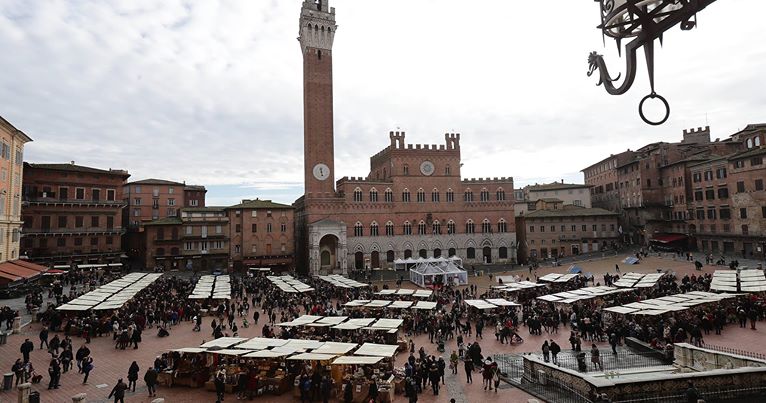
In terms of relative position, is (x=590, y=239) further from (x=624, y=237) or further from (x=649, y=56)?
(x=649, y=56)

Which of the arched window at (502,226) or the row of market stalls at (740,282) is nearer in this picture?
the row of market stalls at (740,282)

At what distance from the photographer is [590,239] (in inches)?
2267

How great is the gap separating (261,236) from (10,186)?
80.6 ft

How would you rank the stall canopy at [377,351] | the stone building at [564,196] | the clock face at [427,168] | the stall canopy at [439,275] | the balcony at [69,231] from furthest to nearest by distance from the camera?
the stone building at [564,196]
the clock face at [427,168]
the balcony at [69,231]
the stall canopy at [439,275]
the stall canopy at [377,351]

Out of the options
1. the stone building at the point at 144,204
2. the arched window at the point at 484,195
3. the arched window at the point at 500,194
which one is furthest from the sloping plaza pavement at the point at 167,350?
the stone building at the point at 144,204

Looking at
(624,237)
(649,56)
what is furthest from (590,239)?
(649,56)

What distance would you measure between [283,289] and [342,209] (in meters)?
22.6

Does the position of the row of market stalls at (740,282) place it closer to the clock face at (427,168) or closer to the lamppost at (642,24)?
the lamppost at (642,24)

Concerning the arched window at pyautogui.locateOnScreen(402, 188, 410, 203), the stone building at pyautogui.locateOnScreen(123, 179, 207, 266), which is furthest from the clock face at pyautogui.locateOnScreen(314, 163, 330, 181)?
the stone building at pyautogui.locateOnScreen(123, 179, 207, 266)

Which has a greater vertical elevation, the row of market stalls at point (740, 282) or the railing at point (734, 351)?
the row of market stalls at point (740, 282)

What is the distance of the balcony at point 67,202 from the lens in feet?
144

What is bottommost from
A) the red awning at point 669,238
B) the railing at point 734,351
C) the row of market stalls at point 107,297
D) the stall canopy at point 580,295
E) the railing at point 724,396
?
the railing at point 724,396

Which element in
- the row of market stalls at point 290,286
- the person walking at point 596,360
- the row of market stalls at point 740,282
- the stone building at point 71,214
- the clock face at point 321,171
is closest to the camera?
the person walking at point 596,360

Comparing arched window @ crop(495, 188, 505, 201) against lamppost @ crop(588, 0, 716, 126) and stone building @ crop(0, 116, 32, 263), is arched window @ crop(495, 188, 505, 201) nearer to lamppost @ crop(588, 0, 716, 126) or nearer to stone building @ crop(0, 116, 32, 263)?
stone building @ crop(0, 116, 32, 263)
